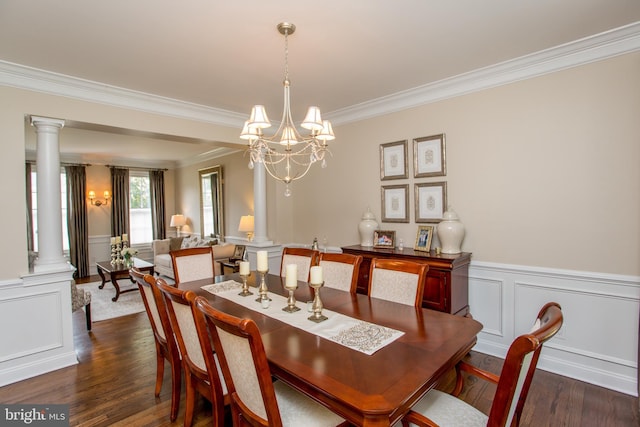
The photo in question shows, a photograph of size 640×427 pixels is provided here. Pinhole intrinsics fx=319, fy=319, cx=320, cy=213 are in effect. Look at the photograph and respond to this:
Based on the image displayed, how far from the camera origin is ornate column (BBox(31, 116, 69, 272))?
9.62ft

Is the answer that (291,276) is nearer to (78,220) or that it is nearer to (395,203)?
(395,203)

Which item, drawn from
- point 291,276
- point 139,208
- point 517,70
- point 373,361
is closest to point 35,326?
point 291,276

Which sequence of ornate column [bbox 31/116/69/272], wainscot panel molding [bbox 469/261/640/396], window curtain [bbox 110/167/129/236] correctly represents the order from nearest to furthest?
1. wainscot panel molding [bbox 469/261/640/396]
2. ornate column [bbox 31/116/69/272]
3. window curtain [bbox 110/167/129/236]

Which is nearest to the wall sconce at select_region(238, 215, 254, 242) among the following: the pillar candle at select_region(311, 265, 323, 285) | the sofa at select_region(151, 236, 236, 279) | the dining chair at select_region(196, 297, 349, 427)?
the sofa at select_region(151, 236, 236, 279)

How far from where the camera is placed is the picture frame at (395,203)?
3.58 meters

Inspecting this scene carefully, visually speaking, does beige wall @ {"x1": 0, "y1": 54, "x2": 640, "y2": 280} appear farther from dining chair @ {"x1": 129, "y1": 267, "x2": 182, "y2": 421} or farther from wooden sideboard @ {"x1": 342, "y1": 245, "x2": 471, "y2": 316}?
dining chair @ {"x1": 129, "y1": 267, "x2": 182, "y2": 421}

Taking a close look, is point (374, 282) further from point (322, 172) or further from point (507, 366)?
point (322, 172)

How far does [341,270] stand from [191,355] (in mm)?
1288

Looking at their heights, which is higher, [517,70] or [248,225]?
[517,70]

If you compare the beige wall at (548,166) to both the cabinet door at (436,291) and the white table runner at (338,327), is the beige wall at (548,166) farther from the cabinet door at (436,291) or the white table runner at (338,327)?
the white table runner at (338,327)

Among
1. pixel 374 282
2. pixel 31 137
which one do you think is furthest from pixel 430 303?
pixel 31 137

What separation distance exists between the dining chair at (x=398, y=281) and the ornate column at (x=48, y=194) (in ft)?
9.43

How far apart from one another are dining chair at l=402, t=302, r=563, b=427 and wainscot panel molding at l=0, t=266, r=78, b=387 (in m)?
3.17

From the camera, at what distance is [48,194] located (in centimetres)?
296
